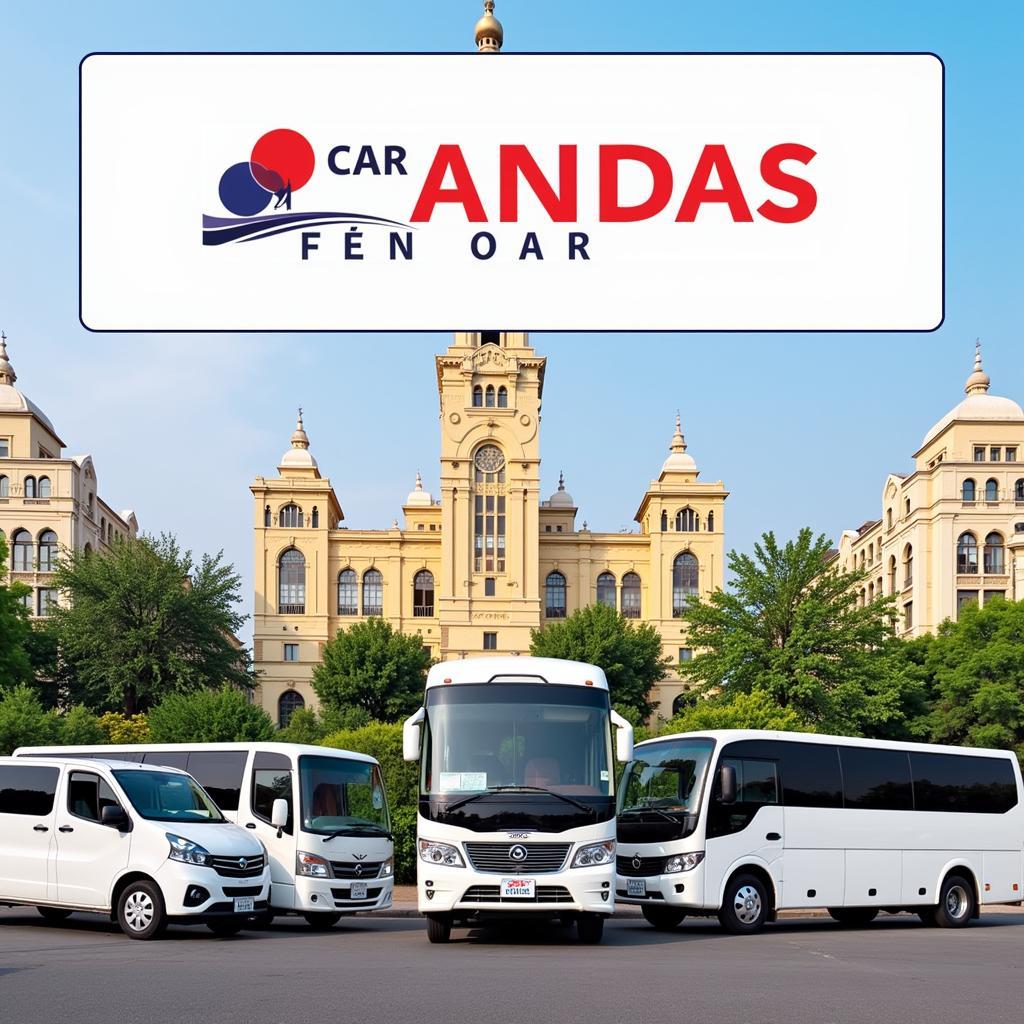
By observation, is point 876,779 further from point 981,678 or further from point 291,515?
point 291,515

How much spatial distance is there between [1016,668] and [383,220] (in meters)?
58.8

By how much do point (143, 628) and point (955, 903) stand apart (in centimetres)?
5132

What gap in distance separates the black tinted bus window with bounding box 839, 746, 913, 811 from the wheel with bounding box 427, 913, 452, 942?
7.42m

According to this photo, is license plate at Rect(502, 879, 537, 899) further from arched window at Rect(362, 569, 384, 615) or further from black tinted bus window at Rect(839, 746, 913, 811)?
arched window at Rect(362, 569, 384, 615)

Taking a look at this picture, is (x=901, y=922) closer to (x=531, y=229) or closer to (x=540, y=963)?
(x=540, y=963)

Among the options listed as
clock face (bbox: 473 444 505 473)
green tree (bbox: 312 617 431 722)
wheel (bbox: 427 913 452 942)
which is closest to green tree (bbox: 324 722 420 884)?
wheel (bbox: 427 913 452 942)

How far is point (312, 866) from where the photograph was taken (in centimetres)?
2022

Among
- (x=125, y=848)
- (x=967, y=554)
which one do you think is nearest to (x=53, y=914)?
(x=125, y=848)

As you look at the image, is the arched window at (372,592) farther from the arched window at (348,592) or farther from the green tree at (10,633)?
the green tree at (10,633)

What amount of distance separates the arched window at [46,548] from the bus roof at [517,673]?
251 feet

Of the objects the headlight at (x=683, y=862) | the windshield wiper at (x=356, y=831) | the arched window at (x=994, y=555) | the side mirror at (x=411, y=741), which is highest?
the arched window at (x=994, y=555)

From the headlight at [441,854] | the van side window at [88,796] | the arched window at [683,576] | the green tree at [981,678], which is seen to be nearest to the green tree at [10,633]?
the van side window at [88,796]

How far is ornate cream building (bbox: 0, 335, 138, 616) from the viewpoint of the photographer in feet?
291

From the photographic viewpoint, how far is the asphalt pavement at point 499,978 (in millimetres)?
10602
